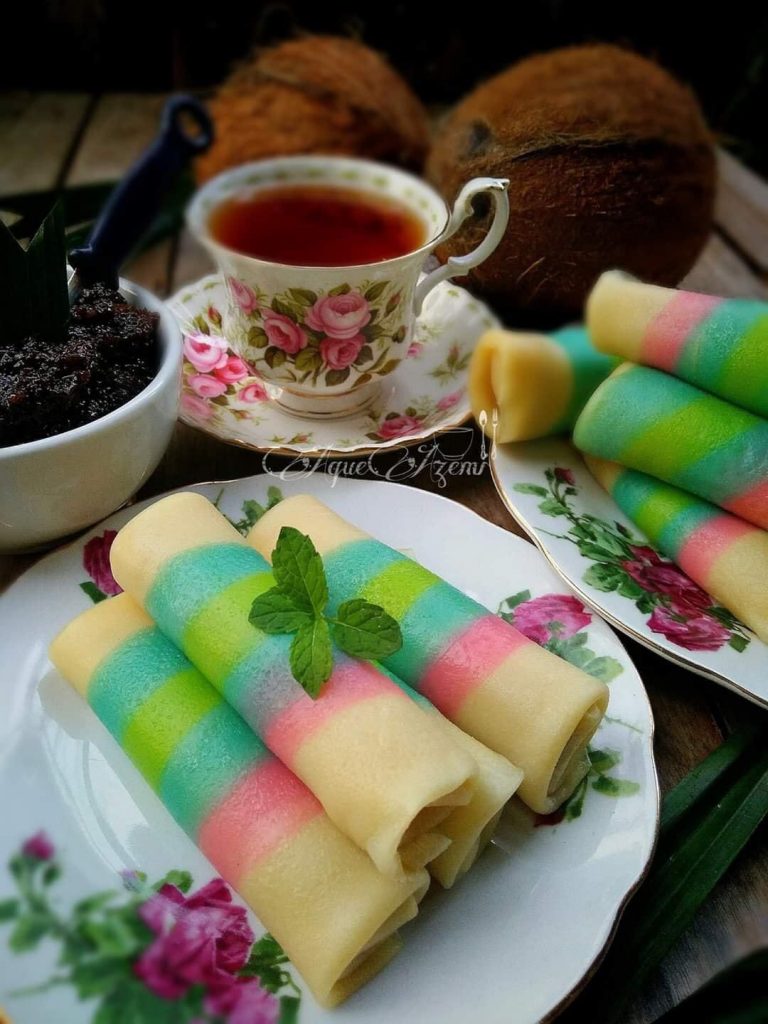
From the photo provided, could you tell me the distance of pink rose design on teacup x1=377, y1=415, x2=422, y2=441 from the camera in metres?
0.76

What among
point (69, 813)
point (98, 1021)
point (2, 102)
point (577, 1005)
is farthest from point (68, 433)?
point (2, 102)

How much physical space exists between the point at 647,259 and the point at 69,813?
0.60m

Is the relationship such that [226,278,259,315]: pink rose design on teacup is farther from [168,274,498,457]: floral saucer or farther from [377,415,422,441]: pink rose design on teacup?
[377,415,422,441]: pink rose design on teacup

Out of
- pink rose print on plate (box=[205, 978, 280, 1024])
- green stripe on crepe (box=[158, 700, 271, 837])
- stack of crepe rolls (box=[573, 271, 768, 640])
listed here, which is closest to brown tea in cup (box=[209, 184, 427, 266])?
stack of crepe rolls (box=[573, 271, 768, 640])

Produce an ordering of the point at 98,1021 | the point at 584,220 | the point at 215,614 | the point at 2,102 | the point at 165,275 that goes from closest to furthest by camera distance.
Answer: the point at 98,1021 < the point at 215,614 < the point at 584,220 < the point at 165,275 < the point at 2,102

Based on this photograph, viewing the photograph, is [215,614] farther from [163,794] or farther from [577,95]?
[577,95]

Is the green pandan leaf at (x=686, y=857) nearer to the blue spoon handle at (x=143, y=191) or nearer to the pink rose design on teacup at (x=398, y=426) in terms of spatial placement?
the pink rose design on teacup at (x=398, y=426)

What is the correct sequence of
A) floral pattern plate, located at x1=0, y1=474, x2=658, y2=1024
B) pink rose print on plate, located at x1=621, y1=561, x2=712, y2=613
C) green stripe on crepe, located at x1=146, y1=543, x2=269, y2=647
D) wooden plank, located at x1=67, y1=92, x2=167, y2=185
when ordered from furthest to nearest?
wooden plank, located at x1=67, y1=92, x2=167, y2=185 → pink rose print on plate, located at x1=621, y1=561, x2=712, y2=613 → green stripe on crepe, located at x1=146, y1=543, x2=269, y2=647 → floral pattern plate, located at x1=0, y1=474, x2=658, y2=1024

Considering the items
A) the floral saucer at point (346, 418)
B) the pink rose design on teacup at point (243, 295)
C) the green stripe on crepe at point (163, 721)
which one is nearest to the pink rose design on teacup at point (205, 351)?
the floral saucer at point (346, 418)

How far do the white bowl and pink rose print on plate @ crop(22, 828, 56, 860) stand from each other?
236 millimetres

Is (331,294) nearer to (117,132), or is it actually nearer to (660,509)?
(660,509)

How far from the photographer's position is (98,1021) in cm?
37

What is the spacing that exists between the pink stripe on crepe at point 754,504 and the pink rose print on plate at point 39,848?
1.71 ft

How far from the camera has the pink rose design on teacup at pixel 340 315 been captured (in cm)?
70
